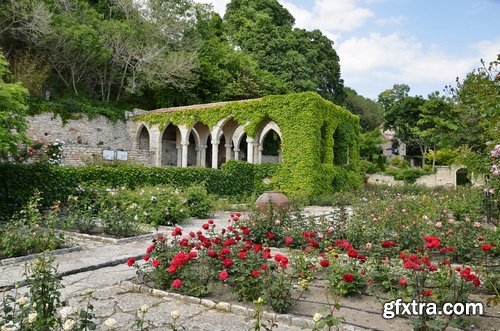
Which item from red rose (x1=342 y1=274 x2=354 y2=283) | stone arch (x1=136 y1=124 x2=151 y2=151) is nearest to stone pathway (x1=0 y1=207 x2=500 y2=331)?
red rose (x1=342 y1=274 x2=354 y2=283)

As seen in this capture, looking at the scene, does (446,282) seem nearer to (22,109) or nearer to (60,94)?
(22,109)

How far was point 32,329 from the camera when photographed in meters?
2.39

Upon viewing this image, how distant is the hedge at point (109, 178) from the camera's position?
29.7 ft

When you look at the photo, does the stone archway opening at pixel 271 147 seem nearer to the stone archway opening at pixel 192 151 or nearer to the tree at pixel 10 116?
the stone archway opening at pixel 192 151

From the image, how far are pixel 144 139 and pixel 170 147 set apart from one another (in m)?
1.98

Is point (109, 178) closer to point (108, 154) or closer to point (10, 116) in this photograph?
point (10, 116)

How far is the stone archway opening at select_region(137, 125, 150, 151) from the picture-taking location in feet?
80.3

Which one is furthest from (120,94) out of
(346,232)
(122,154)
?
(346,232)

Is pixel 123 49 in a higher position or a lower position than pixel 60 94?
higher

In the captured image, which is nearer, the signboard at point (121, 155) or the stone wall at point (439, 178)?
the signboard at point (121, 155)

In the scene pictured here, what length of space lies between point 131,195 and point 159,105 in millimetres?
18631

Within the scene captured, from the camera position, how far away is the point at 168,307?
12.3 feet

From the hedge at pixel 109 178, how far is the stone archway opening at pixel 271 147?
33.7 feet

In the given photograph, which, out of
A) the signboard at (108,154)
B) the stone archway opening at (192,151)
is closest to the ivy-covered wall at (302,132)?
the signboard at (108,154)
